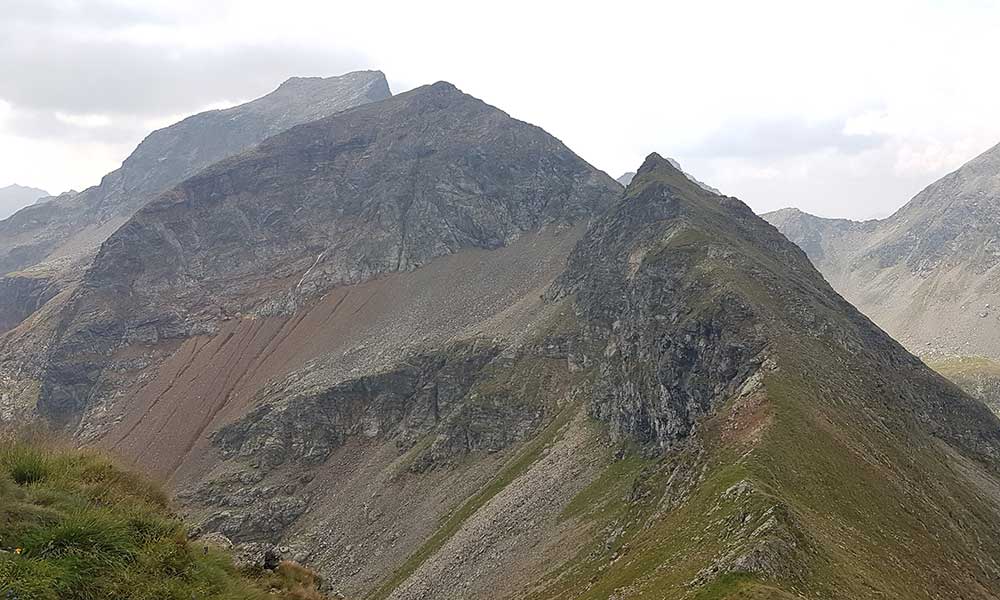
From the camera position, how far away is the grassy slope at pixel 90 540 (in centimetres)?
1067

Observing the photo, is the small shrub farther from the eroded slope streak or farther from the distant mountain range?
the eroded slope streak

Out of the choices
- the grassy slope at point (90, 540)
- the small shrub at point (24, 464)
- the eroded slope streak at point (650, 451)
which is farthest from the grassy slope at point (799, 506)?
the small shrub at point (24, 464)

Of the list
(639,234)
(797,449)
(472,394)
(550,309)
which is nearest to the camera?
(797,449)

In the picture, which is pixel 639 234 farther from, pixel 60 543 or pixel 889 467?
pixel 60 543

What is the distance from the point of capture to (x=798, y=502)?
42.6 metres

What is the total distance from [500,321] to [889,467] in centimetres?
9922

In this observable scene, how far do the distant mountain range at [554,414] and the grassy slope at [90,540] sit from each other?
3.02 m

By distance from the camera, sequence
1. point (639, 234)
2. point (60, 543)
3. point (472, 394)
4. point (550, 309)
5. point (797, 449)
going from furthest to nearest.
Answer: point (550, 309) → point (639, 234) → point (472, 394) → point (797, 449) → point (60, 543)

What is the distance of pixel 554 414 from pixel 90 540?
3985 inches

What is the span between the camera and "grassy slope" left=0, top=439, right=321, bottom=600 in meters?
10.7

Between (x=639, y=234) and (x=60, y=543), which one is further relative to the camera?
(x=639, y=234)

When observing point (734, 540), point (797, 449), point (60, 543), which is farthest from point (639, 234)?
point (60, 543)

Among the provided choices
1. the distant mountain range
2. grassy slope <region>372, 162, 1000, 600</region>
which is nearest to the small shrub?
the distant mountain range

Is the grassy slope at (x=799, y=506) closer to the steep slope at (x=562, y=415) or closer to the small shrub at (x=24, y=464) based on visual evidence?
the steep slope at (x=562, y=415)
